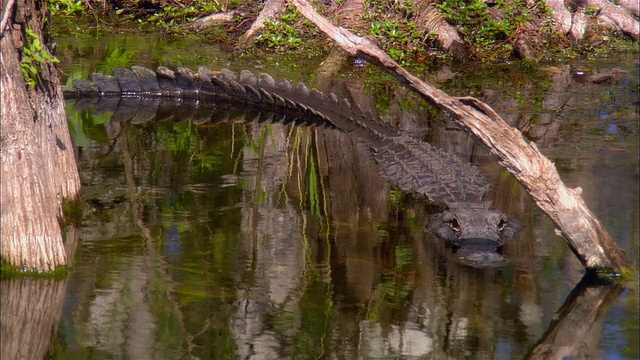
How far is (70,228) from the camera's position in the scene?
17.8 feet

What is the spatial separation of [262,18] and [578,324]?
7661 mm

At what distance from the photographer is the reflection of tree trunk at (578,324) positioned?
161 inches

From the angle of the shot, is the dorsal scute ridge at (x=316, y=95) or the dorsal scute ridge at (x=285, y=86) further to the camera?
the dorsal scute ridge at (x=285, y=86)

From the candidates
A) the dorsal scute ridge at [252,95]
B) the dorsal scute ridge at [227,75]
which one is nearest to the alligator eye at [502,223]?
the dorsal scute ridge at [252,95]

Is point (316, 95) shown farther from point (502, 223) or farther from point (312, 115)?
point (502, 223)

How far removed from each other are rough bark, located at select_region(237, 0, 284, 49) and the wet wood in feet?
20.8

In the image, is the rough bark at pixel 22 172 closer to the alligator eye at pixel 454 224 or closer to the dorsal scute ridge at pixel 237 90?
the alligator eye at pixel 454 224

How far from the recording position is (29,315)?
4.26m

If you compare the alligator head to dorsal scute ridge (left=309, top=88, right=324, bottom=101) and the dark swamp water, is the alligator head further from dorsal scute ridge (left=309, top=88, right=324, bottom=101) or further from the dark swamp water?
dorsal scute ridge (left=309, top=88, right=324, bottom=101)

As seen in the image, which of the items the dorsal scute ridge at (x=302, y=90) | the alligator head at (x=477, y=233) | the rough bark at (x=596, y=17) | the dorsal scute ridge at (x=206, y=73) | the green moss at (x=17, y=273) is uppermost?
the rough bark at (x=596, y=17)

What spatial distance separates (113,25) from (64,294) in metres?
8.33

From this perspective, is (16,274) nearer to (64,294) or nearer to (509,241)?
(64,294)

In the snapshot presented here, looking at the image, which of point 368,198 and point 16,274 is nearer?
point 16,274

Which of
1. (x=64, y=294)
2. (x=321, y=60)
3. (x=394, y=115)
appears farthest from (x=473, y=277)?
(x=321, y=60)
